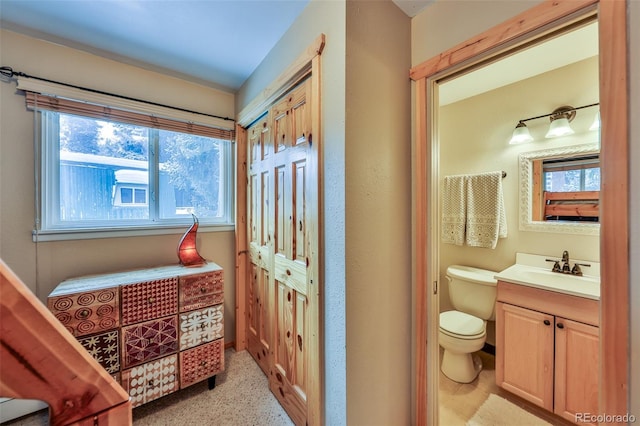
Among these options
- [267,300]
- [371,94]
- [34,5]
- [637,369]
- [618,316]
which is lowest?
[267,300]

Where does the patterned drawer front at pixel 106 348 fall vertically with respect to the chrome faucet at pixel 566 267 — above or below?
below

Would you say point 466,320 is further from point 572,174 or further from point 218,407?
point 218,407

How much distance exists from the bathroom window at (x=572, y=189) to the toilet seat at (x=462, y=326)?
103 centimetres

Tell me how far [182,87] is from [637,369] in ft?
9.84

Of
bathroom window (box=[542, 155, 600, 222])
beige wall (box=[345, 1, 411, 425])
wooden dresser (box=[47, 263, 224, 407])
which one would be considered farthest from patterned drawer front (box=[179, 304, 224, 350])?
bathroom window (box=[542, 155, 600, 222])

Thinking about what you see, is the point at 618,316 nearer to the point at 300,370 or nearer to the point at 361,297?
the point at 361,297

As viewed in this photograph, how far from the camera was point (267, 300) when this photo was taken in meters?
1.83

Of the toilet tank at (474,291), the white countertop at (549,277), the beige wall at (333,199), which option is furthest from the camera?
the toilet tank at (474,291)

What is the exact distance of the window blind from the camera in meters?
1.51

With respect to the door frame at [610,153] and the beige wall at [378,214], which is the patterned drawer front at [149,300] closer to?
the beige wall at [378,214]

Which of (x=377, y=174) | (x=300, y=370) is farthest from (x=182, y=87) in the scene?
(x=300, y=370)

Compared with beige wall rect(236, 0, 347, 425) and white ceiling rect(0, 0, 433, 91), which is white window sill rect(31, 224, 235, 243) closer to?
white ceiling rect(0, 0, 433, 91)

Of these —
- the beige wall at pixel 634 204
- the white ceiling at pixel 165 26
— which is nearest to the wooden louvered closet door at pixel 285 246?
the white ceiling at pixel 165 26

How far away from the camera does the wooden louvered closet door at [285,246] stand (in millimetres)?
1356
